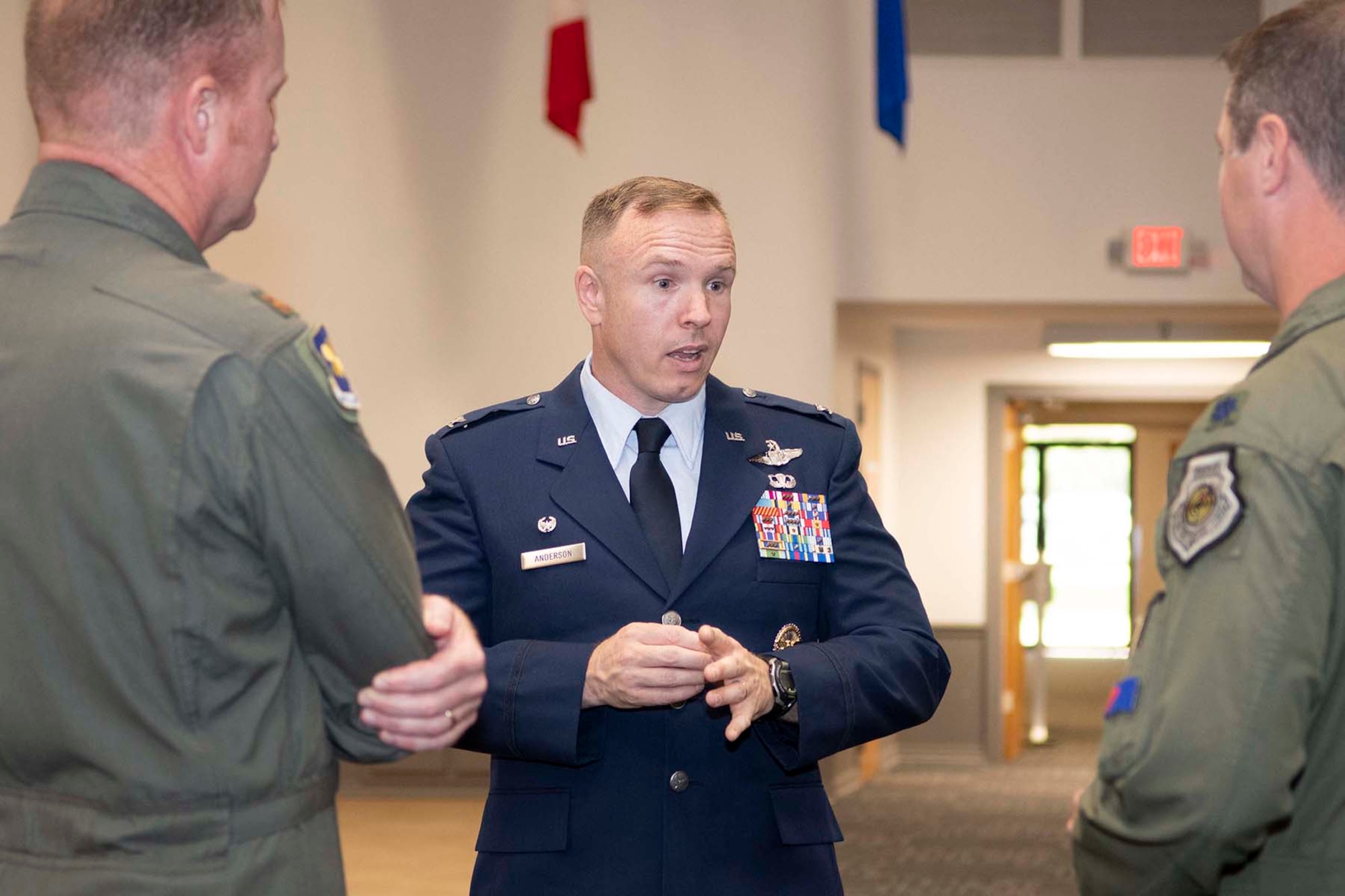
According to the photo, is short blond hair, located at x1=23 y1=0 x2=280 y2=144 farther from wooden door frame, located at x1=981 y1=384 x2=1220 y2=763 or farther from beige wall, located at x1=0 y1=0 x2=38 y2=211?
wooden door frame, located at x1=981 y1=384 x2=1220 y2=763

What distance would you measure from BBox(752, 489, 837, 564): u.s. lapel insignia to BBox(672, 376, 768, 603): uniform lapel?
0.07 ft

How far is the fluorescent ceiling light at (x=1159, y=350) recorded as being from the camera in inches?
349

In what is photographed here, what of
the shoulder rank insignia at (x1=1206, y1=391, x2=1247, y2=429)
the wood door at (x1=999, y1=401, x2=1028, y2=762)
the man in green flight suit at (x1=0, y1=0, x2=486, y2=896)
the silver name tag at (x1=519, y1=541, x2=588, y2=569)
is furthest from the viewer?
the wood door at (x1=999, y1=401, x2=1028, y2=762)

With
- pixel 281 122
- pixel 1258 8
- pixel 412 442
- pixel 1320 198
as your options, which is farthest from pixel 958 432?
pixel 1320 198

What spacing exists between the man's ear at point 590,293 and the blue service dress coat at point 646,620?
0.18 metres

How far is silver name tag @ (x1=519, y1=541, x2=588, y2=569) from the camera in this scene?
7.32 feet

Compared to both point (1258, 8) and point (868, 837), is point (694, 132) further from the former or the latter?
point (868, 837)

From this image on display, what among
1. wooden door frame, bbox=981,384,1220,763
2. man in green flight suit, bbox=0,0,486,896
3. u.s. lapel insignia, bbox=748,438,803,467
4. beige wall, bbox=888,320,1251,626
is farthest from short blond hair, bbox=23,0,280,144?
wooden door frame, bbox=981,384,1220,763

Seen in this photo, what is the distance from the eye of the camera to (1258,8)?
25.5 ft

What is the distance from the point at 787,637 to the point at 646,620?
23cm

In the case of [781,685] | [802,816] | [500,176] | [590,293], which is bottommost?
[802,816]

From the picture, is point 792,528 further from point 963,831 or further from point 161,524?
point 963,831

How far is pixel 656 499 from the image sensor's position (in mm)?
2311

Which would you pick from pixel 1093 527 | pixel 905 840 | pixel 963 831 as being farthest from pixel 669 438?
pixel 1093 527
